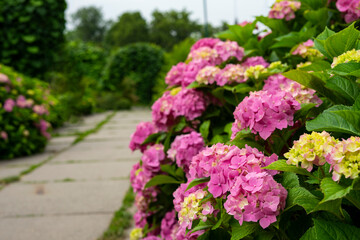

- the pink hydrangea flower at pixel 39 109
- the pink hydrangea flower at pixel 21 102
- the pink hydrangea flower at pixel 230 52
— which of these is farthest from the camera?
the pink hydrangea flower at pixel 39 109

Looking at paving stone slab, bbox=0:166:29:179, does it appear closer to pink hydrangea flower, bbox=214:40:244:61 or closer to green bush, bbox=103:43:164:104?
pink hydrangea flower, bbox=214:40:244:61

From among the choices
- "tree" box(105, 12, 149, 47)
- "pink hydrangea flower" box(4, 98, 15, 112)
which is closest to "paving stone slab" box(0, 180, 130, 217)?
"pink hydrangea flower" box(4, 98, 15, 112)

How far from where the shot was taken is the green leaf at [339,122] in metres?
0.84

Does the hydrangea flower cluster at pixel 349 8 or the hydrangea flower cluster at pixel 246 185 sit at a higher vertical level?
the hydrangea flower cluster at pixel 349 8

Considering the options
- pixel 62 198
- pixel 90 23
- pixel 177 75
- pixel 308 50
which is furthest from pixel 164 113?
pixel 90 23

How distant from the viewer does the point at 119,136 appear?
6.46 meters

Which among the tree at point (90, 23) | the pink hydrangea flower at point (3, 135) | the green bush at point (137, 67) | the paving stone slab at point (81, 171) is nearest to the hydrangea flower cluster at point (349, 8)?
the paving stone slab at point (81, 171)

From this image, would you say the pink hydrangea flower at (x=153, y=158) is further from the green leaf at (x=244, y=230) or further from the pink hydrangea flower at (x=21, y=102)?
the pink hydrangea flower at (x=21, y=102)

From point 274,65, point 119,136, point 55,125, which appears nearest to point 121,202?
point 274,65

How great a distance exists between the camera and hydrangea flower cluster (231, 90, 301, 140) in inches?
38.9

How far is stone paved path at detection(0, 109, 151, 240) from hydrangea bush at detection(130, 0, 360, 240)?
0.98 meters

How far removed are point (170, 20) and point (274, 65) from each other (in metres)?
45.5

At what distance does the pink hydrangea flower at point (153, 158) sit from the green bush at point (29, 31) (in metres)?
5.24

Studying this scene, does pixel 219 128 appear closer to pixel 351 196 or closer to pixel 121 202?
pixel 351 196
